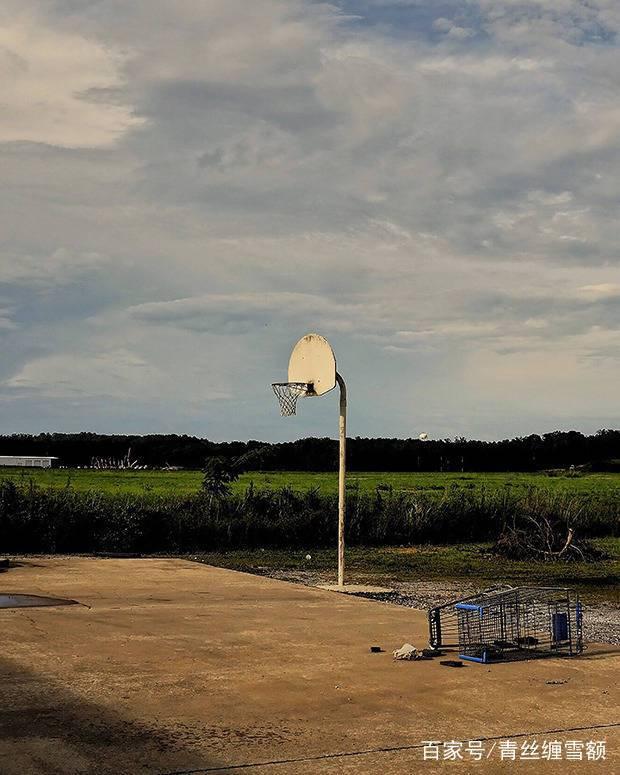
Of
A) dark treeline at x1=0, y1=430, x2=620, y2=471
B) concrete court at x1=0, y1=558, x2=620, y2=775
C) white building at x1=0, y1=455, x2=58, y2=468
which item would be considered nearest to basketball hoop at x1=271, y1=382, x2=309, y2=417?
concrete court at x1=0, y1=558, x2=620, y2=775

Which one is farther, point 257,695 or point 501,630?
point 501,630

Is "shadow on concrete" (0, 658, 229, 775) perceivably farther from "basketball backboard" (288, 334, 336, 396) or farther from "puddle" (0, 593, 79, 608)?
"basketball backboard" (288, 334, 336, 396)

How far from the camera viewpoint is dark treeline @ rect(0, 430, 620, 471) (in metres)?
52.6

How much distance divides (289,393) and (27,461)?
50.7 meters

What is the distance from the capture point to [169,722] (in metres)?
6.89

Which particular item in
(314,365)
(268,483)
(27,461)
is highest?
(314,365)

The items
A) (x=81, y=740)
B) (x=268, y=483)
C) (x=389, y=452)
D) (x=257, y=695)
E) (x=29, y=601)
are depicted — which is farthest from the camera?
(x=389, y=452)

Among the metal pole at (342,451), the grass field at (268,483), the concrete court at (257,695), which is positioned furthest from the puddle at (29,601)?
the grass field at (268,483)

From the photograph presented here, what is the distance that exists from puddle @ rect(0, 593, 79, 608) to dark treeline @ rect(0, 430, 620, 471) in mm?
38418

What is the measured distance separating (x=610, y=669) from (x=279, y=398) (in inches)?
316

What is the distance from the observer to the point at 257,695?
25.3 ft

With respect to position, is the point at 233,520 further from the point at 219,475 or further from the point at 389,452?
the point at 389,452

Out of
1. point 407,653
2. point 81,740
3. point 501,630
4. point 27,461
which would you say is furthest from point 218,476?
point 27,461

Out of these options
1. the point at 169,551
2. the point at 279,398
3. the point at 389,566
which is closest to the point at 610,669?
the point at 279,398
